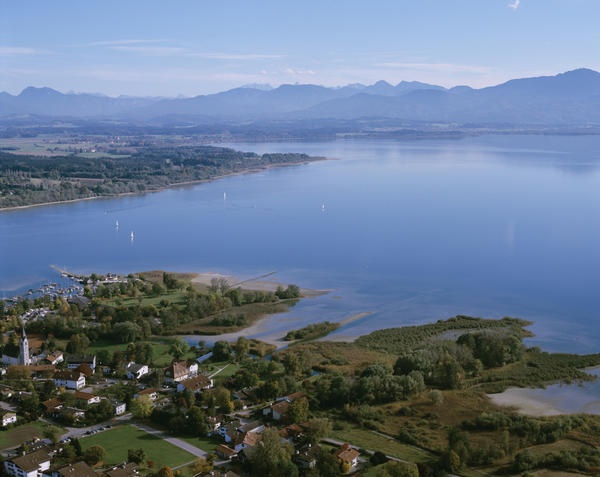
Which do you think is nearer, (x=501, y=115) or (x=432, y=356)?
(x=432, y=356)

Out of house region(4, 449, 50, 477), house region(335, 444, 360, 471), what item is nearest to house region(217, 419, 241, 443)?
house region(335, 444, 360, 471)

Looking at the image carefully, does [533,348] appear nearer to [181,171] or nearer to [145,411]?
[145,411]

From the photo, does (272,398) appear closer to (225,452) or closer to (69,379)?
(225,452)

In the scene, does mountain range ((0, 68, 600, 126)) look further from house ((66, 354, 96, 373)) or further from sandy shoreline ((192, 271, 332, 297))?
house ((66, 354, 96, 373))

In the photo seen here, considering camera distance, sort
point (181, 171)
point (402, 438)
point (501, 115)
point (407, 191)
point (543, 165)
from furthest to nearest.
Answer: point (501, 115) < point (543, 165) < point (181, 171) < point (407, 191) < point (402, 438)

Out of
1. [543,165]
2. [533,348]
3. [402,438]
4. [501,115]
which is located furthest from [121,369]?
[501,115]

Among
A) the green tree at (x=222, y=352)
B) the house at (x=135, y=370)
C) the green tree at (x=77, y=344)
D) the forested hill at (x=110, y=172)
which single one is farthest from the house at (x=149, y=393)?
the forested hill at (x=110, y=172)
